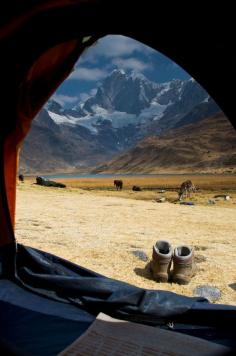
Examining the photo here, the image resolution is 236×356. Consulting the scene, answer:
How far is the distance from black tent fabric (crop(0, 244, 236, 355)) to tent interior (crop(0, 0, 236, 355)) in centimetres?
1

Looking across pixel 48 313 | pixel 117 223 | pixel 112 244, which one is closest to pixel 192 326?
pixel 48 313

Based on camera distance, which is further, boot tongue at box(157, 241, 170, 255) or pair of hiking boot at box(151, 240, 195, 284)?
boot tongue at box(157, 241, 170, 255)

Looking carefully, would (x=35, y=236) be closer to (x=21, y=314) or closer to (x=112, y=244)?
(x=112, y=244)

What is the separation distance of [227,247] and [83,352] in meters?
6.58

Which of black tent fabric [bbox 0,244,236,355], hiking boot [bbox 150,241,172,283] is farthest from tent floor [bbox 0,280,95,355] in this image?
hiking boot [bbox 150,241,172,283]

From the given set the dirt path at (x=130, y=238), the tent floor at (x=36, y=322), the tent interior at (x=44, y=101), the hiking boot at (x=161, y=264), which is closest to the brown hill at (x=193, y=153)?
the dirt path at (x=130, y=238)

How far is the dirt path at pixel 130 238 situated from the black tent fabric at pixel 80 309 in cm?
163

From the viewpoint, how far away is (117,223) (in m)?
12.9

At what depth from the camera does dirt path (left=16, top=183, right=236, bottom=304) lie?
22.8 feet

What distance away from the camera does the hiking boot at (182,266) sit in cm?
629

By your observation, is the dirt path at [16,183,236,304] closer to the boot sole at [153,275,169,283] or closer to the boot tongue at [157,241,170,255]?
the boot sole at [153,275,169,283]

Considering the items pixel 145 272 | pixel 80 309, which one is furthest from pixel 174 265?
pixel 80 309

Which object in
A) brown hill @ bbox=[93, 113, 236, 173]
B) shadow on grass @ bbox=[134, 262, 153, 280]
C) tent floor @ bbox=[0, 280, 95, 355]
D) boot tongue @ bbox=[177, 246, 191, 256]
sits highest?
brown hill @ bbox=[93, 113, 236, 173]

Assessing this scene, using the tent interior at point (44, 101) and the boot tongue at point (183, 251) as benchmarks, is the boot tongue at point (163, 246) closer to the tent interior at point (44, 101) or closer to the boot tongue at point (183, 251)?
the boot tongue at point (183, 251)
